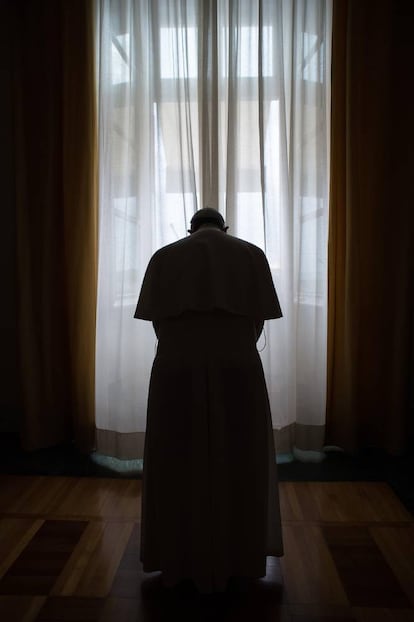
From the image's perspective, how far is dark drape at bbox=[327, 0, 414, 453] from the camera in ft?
7.30

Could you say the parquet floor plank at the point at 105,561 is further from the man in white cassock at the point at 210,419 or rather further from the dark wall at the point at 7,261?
the dark wall at the point at 7,261

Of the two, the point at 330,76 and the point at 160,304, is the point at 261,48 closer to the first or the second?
the point at 330,76

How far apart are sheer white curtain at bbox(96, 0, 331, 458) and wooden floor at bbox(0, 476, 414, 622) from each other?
49 centimetres

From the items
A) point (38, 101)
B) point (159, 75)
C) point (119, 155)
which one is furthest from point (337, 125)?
point (38, 101)

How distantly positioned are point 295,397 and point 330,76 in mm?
1799

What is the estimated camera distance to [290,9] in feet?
7.27

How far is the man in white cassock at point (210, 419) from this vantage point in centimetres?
126

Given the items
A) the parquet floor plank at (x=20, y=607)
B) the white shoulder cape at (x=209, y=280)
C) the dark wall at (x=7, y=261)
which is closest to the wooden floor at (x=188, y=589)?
the parquet floor plank at (x=20, y=607)

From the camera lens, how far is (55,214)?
237cm

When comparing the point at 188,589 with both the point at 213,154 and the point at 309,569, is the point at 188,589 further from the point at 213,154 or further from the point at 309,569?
the point at 213,154

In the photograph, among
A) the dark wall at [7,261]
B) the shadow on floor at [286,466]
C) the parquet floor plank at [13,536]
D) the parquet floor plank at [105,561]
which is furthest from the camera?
the dark wall at [7,261]

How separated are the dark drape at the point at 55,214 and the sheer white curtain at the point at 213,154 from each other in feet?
0.32

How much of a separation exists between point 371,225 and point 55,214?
1.81 m

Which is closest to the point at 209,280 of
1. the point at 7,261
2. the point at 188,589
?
the point at 188,589
